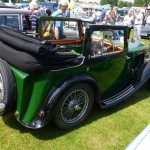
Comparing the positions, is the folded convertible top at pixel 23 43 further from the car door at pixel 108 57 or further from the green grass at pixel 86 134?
the green grass at pixel 86 134

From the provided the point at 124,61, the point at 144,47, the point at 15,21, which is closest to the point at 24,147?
the point at 124,61

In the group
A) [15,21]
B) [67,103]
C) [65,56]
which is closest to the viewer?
[65,56]

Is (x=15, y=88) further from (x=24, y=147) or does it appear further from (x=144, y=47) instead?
(x=144, y=47)

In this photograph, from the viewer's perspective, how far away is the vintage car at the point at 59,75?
297cm

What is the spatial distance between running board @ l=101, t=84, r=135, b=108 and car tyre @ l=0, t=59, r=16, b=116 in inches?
61.2

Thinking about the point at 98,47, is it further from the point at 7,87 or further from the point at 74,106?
the point at 7,87

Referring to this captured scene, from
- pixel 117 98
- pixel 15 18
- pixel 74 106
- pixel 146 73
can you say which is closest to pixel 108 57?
pixel 117 98

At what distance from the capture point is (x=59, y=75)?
315 cm

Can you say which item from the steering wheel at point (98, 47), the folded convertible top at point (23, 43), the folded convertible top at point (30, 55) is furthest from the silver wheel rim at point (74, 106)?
the folded convertible top at point (23, 43)

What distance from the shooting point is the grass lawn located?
10.7 ft

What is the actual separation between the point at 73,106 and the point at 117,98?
40.0 inches

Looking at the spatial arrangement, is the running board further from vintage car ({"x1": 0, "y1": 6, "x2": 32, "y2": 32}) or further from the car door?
vintage car ({"x1": 0, "y1": 6, "x2": 32, "y2": 32})

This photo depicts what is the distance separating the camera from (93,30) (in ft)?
11.4

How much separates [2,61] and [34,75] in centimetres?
51
